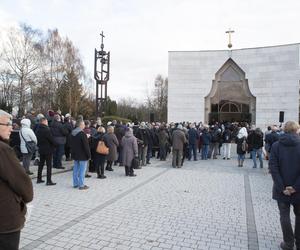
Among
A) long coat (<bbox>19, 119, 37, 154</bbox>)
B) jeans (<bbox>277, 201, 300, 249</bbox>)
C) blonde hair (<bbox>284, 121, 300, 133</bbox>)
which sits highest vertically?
blonde hair (<bbox>284, 121, 300, 133</bbox>)

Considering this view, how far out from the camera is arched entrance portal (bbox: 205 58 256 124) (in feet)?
100.0

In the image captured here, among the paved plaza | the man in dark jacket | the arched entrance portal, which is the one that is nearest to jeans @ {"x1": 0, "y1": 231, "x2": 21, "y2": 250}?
the paved plaza

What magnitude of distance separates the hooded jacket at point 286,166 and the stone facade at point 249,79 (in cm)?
2558

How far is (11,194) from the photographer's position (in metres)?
2.68

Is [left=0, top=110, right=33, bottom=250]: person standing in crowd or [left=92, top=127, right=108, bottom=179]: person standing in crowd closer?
[left=0, top=110, right=33, bottom=250]: person standing in crowd

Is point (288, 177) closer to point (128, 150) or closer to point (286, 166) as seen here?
point (286, 166)

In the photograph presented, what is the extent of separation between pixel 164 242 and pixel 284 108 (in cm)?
2695

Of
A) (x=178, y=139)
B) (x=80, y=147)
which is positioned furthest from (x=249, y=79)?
(x=80, y=147)

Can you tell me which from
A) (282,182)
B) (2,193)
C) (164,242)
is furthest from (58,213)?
(282,182)

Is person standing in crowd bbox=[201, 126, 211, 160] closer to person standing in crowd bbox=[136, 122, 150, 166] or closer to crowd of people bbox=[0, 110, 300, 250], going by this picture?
crowd of people bbox=[0, 110, 300, 250]

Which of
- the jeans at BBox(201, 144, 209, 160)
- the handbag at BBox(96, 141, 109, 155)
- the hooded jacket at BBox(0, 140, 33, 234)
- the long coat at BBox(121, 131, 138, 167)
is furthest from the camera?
the jeans at BBox(201, 144, 209, 160)

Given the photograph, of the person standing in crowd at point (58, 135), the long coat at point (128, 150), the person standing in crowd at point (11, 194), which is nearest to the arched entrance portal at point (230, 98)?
the long coat at point (128, 150)

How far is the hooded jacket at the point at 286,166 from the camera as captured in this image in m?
4.62

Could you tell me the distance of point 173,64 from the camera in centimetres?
3269
